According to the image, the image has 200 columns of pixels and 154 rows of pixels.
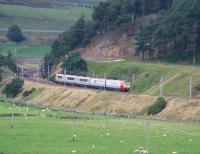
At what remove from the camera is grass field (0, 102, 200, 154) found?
6372cm

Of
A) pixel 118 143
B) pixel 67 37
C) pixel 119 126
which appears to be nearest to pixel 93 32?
pixel 67 37

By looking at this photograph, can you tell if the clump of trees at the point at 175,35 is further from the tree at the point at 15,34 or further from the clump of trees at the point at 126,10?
the tree at the point at 15,34

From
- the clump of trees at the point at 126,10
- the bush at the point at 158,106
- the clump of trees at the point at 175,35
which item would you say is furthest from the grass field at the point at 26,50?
the bush at the point at 158,106

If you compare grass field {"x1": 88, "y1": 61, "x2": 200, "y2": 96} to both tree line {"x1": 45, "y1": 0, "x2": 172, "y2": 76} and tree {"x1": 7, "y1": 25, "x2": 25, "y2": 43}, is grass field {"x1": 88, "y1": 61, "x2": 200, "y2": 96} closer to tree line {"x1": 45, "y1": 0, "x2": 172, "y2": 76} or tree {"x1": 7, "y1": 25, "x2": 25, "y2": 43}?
tree line {"x1": 45, "y1": 0, "x2": 172, "y2": 76}

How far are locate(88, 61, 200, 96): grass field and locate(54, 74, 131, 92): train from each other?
4.68ft

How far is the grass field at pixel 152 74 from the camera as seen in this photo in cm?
10200

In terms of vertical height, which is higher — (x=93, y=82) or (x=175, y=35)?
(x=175, y=35)

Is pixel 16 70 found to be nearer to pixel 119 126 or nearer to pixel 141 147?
pixel 119 126

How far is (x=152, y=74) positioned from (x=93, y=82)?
25.6 ft

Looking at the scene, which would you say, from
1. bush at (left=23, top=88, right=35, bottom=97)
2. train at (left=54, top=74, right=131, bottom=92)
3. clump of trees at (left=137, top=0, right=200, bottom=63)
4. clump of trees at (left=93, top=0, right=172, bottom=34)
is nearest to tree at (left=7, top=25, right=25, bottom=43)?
clump of trees at (left=93, top=0, right=172, bottom=34)

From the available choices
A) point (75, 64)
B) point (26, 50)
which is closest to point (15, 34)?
point (26, 50)

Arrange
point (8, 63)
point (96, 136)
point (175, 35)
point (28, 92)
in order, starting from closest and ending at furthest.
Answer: point (96, 136), point (28, 92), point (175, 35), point (8, 63)

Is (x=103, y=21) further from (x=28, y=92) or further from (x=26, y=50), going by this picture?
(x=26, y=50)

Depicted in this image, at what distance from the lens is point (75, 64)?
131000mm
